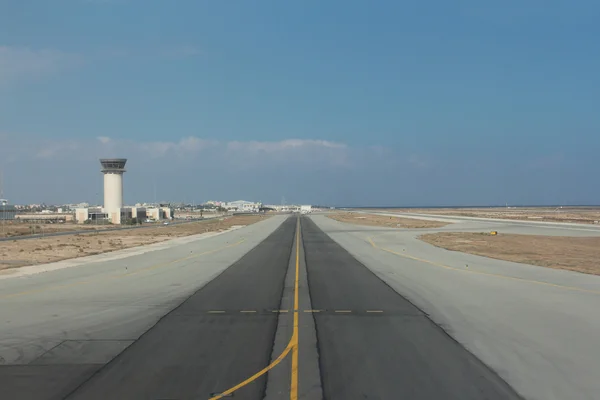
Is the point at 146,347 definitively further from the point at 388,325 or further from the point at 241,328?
the point at 388,325

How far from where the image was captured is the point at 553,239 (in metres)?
50.0

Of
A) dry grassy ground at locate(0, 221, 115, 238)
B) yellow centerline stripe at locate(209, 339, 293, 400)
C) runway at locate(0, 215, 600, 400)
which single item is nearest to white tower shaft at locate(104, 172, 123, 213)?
dry grassy ground at locate(0, 221, 115, 238)

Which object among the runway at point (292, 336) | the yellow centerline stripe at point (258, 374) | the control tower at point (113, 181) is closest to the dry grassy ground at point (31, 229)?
the control tower at point (113, 181)

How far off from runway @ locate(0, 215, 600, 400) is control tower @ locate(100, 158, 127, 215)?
11601cm

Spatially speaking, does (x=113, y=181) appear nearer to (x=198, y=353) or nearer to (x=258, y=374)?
(x=198, y=353)

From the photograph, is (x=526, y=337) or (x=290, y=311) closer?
(x=526, y=337)

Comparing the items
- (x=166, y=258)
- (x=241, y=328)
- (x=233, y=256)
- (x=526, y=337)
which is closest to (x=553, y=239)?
(x=233, y=256)

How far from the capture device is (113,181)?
135m

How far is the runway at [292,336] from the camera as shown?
8750mm

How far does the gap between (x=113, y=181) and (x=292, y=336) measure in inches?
5265

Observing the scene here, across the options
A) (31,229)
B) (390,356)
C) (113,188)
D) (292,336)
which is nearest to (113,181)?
(113,188)

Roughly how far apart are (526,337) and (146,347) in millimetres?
9440

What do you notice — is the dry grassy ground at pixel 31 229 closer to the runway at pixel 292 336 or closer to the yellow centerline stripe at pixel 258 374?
the runway at pixel 292 336

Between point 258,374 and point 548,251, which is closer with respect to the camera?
point 258,374
